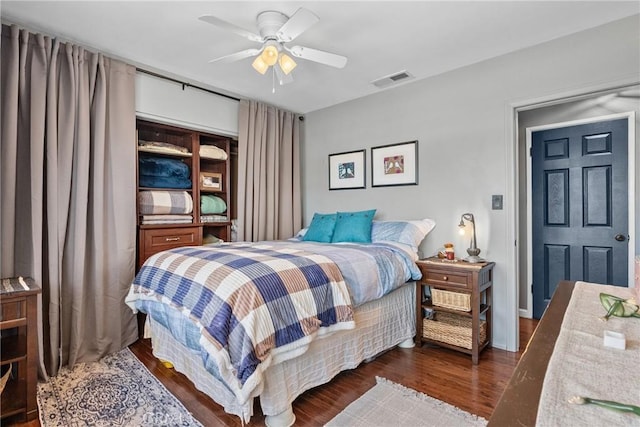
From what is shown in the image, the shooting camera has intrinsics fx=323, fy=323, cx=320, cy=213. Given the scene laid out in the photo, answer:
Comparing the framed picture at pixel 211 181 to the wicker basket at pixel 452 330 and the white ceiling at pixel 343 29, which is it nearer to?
the white ceiling at pixel 343 29

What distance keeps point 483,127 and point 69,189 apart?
339 centimetres

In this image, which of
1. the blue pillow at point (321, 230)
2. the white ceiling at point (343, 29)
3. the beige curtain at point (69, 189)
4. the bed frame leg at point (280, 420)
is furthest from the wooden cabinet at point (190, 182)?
the bed frame leg at point (280, 420)

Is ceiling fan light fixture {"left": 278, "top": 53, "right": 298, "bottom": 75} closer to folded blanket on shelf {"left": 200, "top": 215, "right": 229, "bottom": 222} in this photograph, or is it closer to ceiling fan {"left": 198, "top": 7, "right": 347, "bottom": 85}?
ceiling fan {"left": 198, "top": 7, "right": 347, "bottom": 85}

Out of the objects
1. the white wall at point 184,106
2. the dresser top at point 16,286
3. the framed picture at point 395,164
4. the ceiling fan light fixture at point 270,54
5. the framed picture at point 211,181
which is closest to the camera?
the dresser top at point 16,286

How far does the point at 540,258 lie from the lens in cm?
346

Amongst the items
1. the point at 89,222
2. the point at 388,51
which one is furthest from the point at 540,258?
the point at 89,222

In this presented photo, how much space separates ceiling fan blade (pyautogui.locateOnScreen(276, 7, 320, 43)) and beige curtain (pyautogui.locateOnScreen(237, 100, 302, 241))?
1.67 meters

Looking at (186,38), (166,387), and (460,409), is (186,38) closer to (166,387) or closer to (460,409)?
(166,387)

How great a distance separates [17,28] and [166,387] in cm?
263

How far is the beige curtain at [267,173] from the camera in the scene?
3637 millimetres

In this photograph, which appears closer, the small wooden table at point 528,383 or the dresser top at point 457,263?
the small wooden table at point 528,383

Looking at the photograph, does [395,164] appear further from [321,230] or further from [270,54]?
[270,54]

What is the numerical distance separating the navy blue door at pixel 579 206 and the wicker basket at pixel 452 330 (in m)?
1.33

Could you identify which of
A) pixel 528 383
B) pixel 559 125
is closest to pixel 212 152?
pixel 528 383
